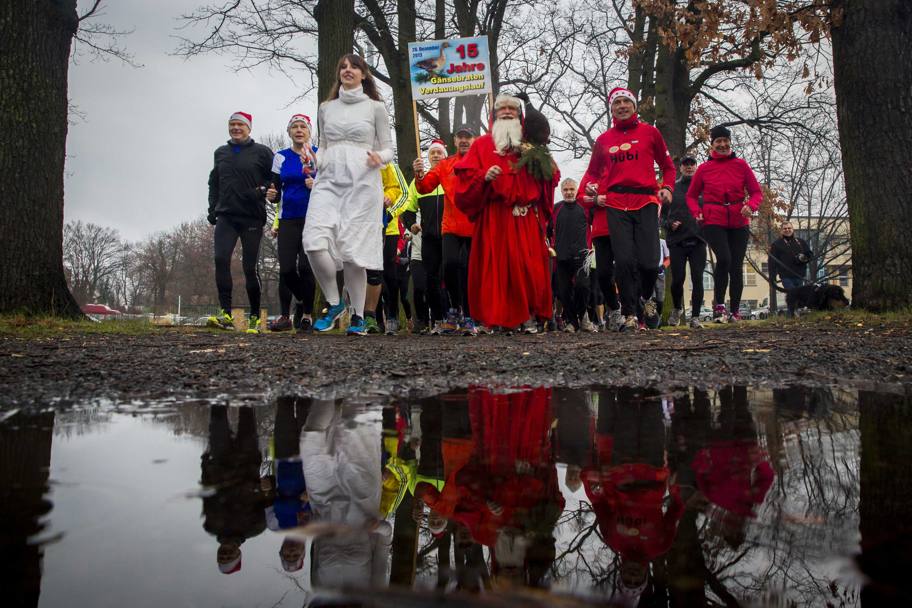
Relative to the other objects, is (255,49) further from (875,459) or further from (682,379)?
(875,459)

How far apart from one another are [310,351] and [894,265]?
18.1ft

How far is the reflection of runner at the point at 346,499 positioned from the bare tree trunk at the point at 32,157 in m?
5.95

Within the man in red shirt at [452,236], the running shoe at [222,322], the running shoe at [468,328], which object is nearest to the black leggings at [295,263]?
the running shoe at [222,322]

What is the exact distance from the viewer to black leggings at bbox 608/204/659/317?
5.75 m

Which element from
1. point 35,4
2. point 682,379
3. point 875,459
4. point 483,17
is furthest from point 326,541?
point 483,17

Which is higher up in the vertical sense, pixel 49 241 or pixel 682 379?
pixel 49 241

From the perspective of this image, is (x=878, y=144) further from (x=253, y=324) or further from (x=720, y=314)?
(x=253, y=324)

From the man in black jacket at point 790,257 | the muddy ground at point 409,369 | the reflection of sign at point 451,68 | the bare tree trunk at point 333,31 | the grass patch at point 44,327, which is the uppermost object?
the bare tree trunk at point 333,31

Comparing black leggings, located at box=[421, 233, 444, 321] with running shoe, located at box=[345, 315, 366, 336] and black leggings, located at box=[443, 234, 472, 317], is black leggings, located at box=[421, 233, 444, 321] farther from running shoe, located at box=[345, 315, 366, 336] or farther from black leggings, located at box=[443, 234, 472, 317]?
running shoe, located at box=[345, 315, 366, 336]

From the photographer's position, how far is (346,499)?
33.4 inches

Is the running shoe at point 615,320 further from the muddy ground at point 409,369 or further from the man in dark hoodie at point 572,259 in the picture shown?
the muddy ground at point 409,369

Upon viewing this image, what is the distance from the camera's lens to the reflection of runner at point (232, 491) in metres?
0.71

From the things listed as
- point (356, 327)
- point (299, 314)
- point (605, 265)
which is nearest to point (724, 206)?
point (605, 265)

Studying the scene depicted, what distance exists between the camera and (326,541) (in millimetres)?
692
